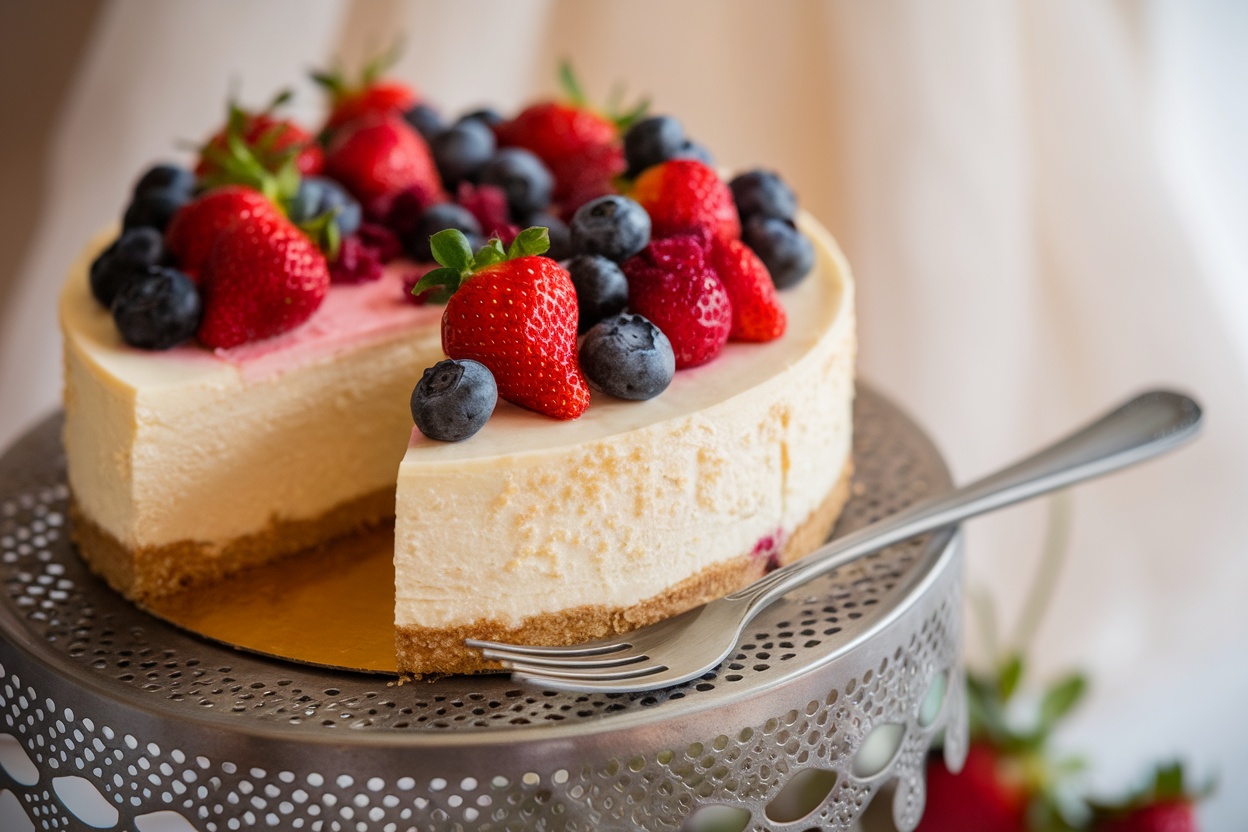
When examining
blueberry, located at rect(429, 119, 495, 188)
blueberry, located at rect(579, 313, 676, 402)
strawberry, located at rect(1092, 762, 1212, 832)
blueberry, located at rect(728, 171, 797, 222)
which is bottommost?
strawberry, located at rect(1092, 762, 1212, 832)

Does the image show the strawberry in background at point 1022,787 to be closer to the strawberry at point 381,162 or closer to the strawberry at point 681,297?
the strawberry at point 681,297

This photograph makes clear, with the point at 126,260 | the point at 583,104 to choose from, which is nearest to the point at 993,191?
the point at 583,104

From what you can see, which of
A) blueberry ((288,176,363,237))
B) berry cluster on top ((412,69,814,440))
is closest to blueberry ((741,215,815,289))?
berry cluster on top ((412,69,814,440))

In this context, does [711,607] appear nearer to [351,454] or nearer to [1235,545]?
[351,454]

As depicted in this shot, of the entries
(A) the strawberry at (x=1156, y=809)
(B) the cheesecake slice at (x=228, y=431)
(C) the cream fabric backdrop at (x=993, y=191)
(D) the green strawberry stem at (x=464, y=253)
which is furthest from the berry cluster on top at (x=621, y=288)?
(A) the strawberry at (x=1156, y=809)

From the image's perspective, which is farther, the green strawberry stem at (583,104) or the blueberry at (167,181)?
the green strawberry stem at (583,104)

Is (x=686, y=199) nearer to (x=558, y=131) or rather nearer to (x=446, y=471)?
(x=558, y=131)

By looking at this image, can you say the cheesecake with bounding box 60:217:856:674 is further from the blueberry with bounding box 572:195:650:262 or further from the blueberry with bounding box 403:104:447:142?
the blueberry with bounding box 403:104:447:142
